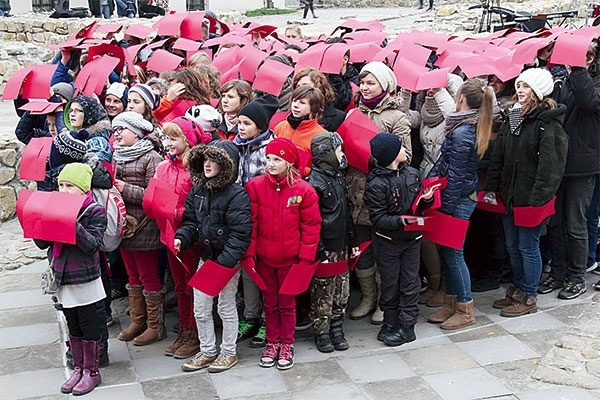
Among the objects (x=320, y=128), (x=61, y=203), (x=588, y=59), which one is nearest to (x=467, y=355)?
(x=320, y=128)

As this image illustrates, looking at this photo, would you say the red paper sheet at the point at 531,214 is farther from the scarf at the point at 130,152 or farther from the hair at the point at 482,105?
the scarf at the point at 130,152

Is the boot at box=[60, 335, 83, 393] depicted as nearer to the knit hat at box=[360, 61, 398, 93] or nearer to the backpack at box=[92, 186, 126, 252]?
the backpack at box=[92, 186, 126, 252]

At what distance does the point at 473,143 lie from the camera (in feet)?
17.5

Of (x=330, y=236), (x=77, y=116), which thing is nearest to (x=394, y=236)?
(x=330, y=236)

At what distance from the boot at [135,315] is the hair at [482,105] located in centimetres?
256

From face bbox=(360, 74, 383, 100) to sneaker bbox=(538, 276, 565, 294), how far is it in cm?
207

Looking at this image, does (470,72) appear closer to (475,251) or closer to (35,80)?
(475,251)

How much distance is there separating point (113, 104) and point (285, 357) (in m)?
2.39

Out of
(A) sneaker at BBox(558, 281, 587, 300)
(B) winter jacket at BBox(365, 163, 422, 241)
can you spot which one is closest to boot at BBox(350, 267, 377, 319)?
(B) winter jacket at BBox(365, 163, 422, 241)

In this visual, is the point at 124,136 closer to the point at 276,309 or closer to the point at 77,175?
the point at 77,175

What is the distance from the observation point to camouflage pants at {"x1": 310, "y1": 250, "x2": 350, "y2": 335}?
17.3 ft

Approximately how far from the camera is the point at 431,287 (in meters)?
6.13

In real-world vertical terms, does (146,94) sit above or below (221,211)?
above

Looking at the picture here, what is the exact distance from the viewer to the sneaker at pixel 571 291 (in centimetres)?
605
